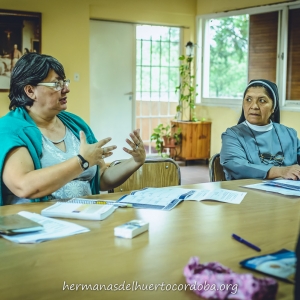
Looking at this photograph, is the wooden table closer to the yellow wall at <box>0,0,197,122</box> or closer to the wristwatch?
the wristwatch

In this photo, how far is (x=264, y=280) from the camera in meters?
0.97

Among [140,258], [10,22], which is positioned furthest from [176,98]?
[140,258]

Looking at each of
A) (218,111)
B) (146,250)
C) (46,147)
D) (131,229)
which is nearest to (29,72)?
(46,147)

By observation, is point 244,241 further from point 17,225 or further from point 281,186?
point 281,186

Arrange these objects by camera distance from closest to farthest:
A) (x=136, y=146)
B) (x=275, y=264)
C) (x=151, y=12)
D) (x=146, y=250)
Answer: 1. (x=275, y=264)
2. (x=146, y=250)
3. (x=136, y=146)
4. (x=151, y=12)

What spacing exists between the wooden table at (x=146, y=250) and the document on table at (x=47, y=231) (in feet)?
0.09

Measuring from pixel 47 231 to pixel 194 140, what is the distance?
573cm

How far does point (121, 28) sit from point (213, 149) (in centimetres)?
220

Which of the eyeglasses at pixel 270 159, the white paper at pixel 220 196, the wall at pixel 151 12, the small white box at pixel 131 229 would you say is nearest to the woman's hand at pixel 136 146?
the white paper at pixel 220 196

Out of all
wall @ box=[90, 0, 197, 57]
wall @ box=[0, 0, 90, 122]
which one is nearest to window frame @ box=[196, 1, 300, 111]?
wall @ box=[90, 0, 197, 57]

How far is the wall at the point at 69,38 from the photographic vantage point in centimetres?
617

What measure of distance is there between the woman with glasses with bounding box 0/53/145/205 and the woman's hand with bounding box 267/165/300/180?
0.72 meters

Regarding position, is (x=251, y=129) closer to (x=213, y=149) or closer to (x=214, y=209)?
(x=214, y=209)

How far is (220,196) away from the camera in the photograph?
6.57ft
